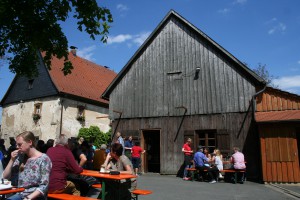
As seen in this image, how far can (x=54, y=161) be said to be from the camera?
519cm

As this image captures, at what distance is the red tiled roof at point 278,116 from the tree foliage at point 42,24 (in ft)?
24.7

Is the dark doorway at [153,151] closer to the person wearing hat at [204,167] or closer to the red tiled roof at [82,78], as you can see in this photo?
the person wearing hat at [204,167]

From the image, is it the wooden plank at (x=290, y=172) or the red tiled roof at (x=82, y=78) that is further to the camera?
the red tiled roof at (x=82, y=78)

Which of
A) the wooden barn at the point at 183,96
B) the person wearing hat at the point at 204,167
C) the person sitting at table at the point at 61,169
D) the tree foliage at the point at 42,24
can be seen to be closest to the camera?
the person sitting at table at the point at 61,169

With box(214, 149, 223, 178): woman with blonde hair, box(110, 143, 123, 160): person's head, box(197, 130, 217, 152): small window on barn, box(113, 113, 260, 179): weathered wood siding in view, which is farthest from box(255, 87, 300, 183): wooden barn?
box(110, 143, 123, 160): person's head

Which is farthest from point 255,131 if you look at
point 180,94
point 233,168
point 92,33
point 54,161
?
point 54,161

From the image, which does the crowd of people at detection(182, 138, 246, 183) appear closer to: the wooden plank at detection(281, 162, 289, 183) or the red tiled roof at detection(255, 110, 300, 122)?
the wooden plank at detection(281, 162, 289, 183)

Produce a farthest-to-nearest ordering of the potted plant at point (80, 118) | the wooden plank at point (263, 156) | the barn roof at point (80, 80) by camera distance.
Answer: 1. the potted plant at point (80, 118)
2. the barn roof at point (80, 80)
3. the wooden plank at point (263, 156)

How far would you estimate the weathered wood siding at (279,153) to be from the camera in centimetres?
1173

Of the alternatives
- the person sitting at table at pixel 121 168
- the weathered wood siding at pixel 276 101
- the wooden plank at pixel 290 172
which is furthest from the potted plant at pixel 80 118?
the person sitting at table at pixel 121 168

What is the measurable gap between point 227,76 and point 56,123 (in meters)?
14.7

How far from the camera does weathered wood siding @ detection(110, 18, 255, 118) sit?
47.5 feet

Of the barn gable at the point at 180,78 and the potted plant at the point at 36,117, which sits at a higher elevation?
the barn gable at the point at 180,78

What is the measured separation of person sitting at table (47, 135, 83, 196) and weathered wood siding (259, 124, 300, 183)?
30.3ft
